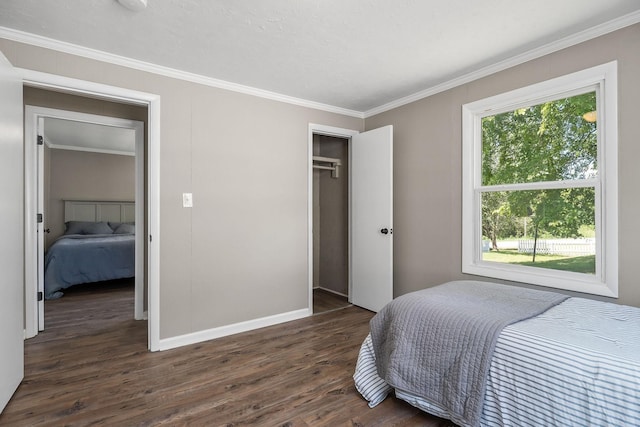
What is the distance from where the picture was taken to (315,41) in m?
2.21

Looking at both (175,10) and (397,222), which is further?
(397,222)

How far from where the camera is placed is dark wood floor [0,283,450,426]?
1737mm

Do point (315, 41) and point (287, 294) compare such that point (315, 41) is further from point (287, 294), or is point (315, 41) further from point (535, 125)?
point (287, 294)

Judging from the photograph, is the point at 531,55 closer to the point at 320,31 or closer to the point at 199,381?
the point at 320,31

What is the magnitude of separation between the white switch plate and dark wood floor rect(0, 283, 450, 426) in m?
1.23

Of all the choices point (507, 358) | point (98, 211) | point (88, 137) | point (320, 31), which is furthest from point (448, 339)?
point (98, 211)

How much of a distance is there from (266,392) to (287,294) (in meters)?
1.38

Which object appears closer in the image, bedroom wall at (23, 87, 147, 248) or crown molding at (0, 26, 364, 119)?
crown molding at (0, 26, 364, 119)

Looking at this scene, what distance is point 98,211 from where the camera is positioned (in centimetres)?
630

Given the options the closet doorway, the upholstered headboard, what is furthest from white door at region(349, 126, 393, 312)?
the upholstered headboard

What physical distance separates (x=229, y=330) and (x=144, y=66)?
7.91 ft

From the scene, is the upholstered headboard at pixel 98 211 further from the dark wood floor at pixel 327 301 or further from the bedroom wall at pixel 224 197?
the bedroom wall at pixel 224 197

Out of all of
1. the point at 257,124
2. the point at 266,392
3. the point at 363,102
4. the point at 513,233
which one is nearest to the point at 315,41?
the point at 257,124

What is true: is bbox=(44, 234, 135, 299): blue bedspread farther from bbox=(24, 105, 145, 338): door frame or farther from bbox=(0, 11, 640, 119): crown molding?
bbox=(0, 11, 640, 119): crown molding
